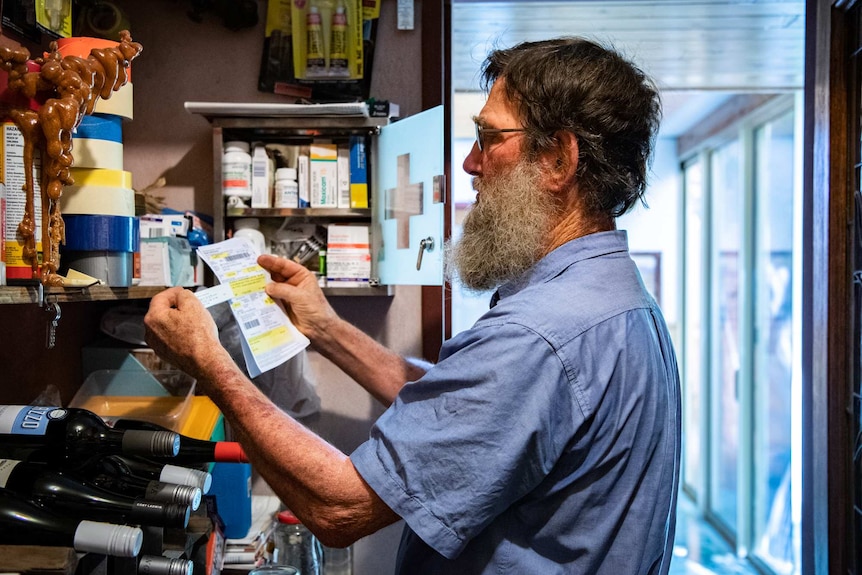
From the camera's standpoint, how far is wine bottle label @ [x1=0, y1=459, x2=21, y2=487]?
0.93 m

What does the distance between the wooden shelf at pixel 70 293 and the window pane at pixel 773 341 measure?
3.54m

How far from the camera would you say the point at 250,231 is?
6.08ft

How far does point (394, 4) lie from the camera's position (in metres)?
2.03

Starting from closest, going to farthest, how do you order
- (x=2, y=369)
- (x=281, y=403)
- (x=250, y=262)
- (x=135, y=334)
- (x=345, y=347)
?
(x=2, y=369) < (x=250, y=262) < (x=345, y=347) < (x=135, y=334) < (x=281, y=403)

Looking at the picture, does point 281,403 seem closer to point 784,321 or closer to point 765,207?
point 784,321

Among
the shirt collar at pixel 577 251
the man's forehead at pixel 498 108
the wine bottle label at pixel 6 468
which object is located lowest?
the wine bottle label at pixel 6 468

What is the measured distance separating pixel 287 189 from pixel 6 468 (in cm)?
106

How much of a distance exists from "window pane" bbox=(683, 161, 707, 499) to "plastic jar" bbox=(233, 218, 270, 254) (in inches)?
175

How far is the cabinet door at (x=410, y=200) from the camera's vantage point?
5.62ft

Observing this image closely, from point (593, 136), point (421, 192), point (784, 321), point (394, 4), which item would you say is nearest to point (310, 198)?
point (421, 192)

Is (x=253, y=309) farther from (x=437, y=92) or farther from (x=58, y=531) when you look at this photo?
(x=437, y=92)

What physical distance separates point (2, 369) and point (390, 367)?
0.78 m

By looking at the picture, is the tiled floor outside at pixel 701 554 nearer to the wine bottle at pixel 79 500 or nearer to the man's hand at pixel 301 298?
the man's hand at pixel 301 298

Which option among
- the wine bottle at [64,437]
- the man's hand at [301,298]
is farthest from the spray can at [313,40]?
the wine bottle at [64,437]
